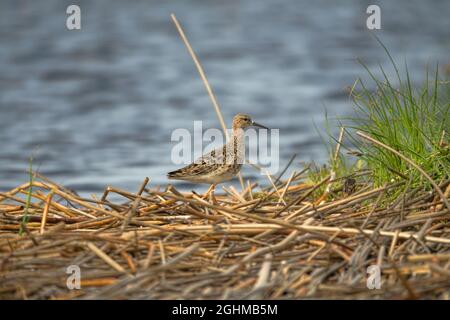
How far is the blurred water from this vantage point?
15.4 metres

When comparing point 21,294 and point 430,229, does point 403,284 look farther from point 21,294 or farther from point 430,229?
point 21,294

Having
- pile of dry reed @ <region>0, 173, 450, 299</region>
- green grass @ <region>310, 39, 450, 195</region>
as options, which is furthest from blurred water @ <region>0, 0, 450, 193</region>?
pile of dry reed @ <region>0, 173, 450, 299</region>

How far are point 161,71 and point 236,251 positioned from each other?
48.9 ft

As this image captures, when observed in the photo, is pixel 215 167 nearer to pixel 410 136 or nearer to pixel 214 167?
pixel 214 167

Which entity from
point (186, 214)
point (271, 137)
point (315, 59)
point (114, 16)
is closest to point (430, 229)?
point (186, 214)

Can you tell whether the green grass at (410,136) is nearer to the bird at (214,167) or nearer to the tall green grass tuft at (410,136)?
the tall green grass tuft at (410,136)

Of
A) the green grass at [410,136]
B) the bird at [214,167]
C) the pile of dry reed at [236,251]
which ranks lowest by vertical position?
the pile of dry reed at [236,251]

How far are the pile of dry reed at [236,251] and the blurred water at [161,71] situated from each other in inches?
229

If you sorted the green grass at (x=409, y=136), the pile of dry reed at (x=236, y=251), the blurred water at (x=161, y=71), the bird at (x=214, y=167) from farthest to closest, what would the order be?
the blurred water at (x=161, y=71) < the bird at (x=214, y=167) < the green grass at (x=409, y=136) < the pile of dry reed at (x=236, y=251)

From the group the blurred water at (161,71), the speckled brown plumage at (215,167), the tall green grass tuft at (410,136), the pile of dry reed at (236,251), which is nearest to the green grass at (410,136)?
the tall green grass tuft at (410,136)

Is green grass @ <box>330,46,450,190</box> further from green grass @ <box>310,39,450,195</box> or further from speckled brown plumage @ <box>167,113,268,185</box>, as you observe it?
speckled brown plumage @ <box>167,113,268,185</box>

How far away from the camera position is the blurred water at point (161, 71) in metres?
15.4

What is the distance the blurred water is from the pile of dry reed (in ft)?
19.1
